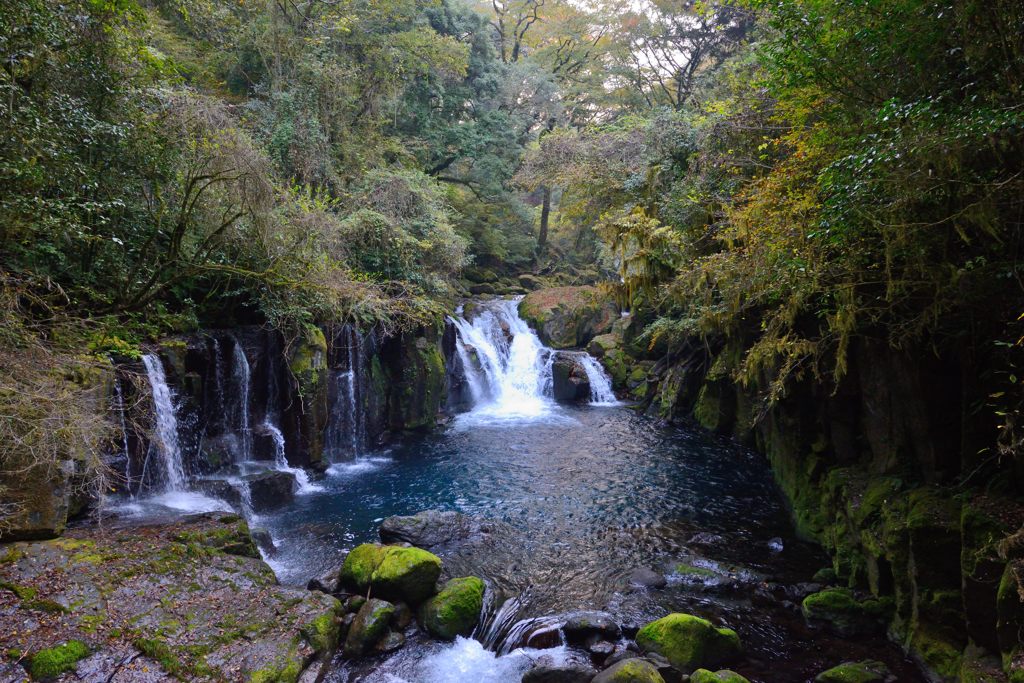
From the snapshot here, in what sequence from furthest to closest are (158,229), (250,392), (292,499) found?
(250,392)
(292,499)
(158,229)

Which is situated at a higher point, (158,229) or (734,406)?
(158,229)

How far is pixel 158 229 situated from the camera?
925cm

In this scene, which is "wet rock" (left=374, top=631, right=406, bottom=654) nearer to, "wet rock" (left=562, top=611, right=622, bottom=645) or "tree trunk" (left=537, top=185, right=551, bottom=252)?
"wet rock" (left=562, top=611, right=622, bottom=645)

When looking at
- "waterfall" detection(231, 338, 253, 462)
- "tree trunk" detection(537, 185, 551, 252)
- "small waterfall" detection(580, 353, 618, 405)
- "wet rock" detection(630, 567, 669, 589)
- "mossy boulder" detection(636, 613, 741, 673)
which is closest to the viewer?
"mossy boulder" detection(636, 613, 741, 673)

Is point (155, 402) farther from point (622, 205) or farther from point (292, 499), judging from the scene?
point (622, 205)

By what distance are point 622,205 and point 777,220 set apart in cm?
1050

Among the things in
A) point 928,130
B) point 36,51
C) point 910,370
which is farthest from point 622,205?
point 36,51

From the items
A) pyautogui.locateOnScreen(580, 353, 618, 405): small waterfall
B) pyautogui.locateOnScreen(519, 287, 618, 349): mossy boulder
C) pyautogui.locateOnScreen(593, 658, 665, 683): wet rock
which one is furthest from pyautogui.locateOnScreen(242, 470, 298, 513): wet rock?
pyautogui.locateOnScreen(519, 287, 618, 349): mossy boulder

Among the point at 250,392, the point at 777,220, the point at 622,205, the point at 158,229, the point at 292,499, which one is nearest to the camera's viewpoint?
the point at 777,220

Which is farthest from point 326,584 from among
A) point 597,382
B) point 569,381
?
point 597,382

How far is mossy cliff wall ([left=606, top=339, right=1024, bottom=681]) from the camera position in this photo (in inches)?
206

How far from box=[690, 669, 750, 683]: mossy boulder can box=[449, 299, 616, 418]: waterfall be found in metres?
12.5

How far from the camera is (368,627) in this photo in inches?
255

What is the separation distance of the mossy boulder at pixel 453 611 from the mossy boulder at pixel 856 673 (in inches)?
157
